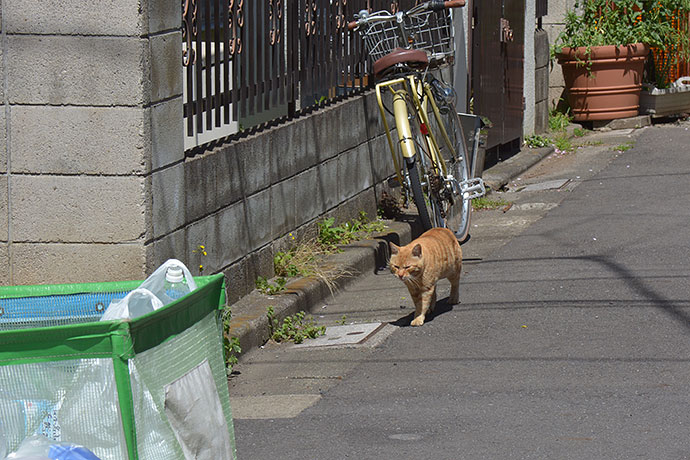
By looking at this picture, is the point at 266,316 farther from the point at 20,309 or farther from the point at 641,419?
the point at 20,309

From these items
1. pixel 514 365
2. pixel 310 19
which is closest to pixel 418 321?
pixel 514 365

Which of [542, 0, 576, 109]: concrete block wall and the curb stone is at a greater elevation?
[542, 0, 576, 109]: concrete block wall

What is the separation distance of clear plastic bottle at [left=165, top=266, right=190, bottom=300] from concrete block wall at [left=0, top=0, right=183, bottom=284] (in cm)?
252

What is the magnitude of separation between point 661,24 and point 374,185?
288 inches

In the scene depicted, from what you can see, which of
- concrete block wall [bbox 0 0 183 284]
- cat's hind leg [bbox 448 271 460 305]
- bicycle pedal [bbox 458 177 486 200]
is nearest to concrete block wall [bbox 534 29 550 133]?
bicycle pedal [bbox 458 177 486 200]

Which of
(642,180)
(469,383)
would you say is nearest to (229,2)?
(469,383)

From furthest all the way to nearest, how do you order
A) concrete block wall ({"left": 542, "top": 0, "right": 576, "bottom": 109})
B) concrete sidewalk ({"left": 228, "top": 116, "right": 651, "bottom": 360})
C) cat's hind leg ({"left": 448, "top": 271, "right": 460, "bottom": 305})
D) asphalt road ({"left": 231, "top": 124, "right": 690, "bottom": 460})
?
1. concrete block wall ({"left": 542, "top": 0, "right": 576, "bottom": 109})
2. cat's hind leg ({"left": 448, "top": 271, "right": 460, "bottom": 305})
3. concrete sidewalk ({"left": 228, "top": 116, "right": 651, "bottom": 360})
4. asphalt road ({"left": 231, "top": 124, "right": 690, "bottom": 460})

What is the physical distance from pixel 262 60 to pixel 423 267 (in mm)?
1877

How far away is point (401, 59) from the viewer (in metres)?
8.20

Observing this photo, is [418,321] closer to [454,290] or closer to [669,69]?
[454,290]

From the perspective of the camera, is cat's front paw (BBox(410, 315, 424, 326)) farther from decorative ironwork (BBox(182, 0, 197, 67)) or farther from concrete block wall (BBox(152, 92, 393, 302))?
decorative ironwork (BBox(182, 0, 197, 67))

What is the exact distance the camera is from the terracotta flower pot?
571 inches

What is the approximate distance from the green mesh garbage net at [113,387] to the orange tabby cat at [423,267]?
3.81m

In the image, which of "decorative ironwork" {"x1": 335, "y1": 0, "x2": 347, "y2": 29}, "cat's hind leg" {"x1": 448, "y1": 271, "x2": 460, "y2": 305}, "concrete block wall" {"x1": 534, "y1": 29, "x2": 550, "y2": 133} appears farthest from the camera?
"concrete block wall" {"x1": 534, "y1": 29, "x2": 550, "y2": 133}
